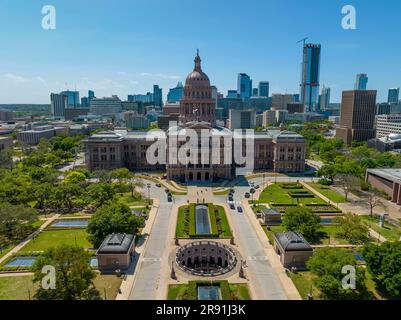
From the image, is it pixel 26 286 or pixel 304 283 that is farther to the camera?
pixel 304 283

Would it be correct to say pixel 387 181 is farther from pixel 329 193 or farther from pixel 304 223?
pixel 304 223

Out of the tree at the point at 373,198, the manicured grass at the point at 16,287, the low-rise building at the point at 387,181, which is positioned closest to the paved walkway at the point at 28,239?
the manicured grass at the point at 16,287

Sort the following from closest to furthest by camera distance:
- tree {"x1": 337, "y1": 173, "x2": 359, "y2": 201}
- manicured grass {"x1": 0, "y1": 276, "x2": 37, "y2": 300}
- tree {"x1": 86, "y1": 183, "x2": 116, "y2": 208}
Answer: manicured grass {"x1": 0, "y1": 276, "x2": 37, "y2": 300} < tree {"x1": 86, "y1": 183, "x2": 116, "y2": 208} < tree {"x1": 337, "y1": 173, "x2": 359, "y2": 201}

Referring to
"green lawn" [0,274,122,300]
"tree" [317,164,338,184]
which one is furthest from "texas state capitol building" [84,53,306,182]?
"green lawn" [0,274,122,300]

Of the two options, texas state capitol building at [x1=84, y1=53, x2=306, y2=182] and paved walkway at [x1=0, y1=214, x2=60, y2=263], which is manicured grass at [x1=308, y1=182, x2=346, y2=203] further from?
paved walkway at [x1=0, y1=214, x2=60, y2=263]

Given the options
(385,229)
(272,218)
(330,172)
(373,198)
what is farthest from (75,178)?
(373,198)

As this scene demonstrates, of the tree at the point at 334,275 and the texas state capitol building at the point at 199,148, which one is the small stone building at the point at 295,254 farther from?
the texas state capitol building at the point at 199,148

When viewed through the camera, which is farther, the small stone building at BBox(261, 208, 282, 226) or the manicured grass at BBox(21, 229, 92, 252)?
the small stone building at BBox(261, 208, 282, 226)
